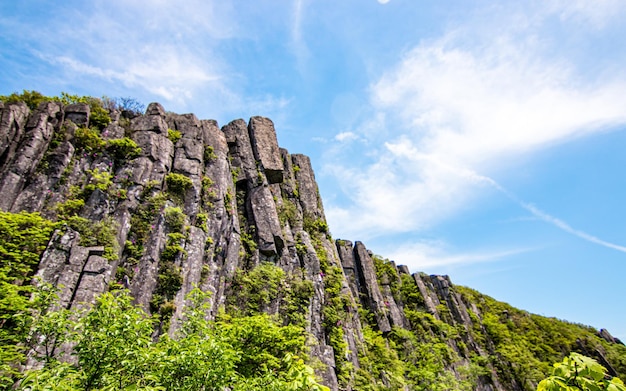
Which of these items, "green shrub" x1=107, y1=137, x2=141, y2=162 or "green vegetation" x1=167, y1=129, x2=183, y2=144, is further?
"green vegetation" x1=167, y1=129, x2=183, y2=144

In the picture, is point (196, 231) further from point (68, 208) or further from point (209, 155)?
point (209, 155)

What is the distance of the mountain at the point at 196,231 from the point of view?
1436cm

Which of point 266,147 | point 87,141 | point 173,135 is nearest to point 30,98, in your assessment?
point 87,141

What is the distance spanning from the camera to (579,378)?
3.01 meters

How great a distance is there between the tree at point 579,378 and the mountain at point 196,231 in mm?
9283

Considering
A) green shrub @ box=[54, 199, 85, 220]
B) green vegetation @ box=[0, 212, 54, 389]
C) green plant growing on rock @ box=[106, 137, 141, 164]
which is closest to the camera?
green vegetation @ box=[0, 212, 54, 389]

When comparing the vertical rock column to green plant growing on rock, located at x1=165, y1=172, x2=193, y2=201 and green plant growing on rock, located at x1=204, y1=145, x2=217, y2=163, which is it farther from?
green plant growing on rock, located at x1=204, y1=145, x2=217, y2=163

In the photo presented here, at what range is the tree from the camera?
2900 millimetres

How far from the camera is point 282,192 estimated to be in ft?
96.9

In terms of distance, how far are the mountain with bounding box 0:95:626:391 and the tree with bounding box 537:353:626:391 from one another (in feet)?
30.5

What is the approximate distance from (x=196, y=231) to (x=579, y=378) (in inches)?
721

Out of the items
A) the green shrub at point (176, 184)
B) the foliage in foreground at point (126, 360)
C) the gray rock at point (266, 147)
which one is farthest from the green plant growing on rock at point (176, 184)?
the foliage in foreground at point (126, 360)

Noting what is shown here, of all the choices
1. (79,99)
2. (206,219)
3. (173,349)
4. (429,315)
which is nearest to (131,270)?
(206,219)

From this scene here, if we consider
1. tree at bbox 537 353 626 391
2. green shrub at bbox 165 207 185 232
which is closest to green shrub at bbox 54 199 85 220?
green shrub at bbox 165 207 185 232
